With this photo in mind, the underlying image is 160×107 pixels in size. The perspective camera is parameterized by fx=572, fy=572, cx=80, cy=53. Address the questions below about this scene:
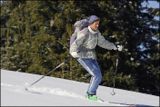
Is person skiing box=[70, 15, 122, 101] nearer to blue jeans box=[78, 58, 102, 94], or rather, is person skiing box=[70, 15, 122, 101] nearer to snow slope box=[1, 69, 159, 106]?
blue jeans box=[78, 58, 102, 94]

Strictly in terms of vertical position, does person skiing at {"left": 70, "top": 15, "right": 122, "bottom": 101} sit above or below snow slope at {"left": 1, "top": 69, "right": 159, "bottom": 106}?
above

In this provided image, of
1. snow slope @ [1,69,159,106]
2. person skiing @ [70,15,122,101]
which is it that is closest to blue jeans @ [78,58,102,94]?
person skiing @ [70,15,122,101]

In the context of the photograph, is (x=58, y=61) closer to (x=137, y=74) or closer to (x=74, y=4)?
(x=74, y=4)

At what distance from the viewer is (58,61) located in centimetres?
3291

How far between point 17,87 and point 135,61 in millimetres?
23664

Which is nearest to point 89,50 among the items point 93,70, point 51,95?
point 93,70

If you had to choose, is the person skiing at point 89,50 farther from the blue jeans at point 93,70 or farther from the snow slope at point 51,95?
the snow slope at point 51,95

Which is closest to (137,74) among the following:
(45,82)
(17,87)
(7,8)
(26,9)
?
(26,9)

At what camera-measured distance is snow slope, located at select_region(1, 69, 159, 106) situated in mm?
10562

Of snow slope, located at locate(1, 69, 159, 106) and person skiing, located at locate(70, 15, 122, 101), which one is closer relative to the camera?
snow slope, located at locate(1, 69, 159, 106)

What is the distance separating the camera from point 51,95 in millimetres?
12000

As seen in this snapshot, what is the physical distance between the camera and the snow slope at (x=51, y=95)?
10.6 m

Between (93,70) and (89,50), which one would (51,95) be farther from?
(89,50)

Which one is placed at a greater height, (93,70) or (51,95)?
(93,70)
